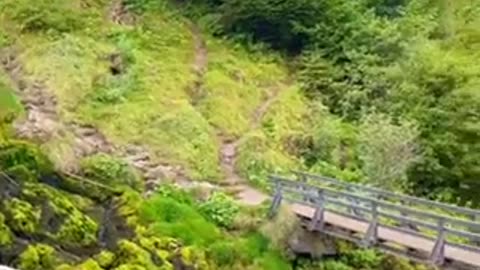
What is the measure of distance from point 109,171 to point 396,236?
6.16 meters

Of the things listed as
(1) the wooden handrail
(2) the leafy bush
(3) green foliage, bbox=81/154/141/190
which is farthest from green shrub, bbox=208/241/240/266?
(1) the wooden handrail

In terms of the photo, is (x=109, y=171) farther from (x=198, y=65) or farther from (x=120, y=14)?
(x=120, y=14)

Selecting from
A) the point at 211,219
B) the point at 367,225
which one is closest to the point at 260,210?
the point at 211,219

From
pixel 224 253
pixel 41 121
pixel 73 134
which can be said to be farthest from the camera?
pixel 73 134

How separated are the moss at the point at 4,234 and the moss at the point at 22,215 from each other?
5.9 inches

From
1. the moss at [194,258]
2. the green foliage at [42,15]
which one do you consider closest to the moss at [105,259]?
the moss at [194,258]

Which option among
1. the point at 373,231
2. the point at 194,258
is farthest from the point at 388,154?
the point at 194,258

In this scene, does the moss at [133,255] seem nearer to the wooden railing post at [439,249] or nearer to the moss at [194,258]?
the moss at [194,258]

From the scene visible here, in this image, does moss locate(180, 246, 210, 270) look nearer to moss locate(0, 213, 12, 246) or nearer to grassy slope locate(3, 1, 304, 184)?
moss locate(0, 213, 12, 246)

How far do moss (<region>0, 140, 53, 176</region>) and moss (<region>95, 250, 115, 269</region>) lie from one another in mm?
2398

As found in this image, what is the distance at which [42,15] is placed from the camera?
29.1 metres

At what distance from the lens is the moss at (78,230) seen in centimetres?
1844

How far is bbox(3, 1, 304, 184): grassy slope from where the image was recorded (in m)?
25.0

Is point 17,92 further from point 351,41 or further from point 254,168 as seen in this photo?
point 351,41
